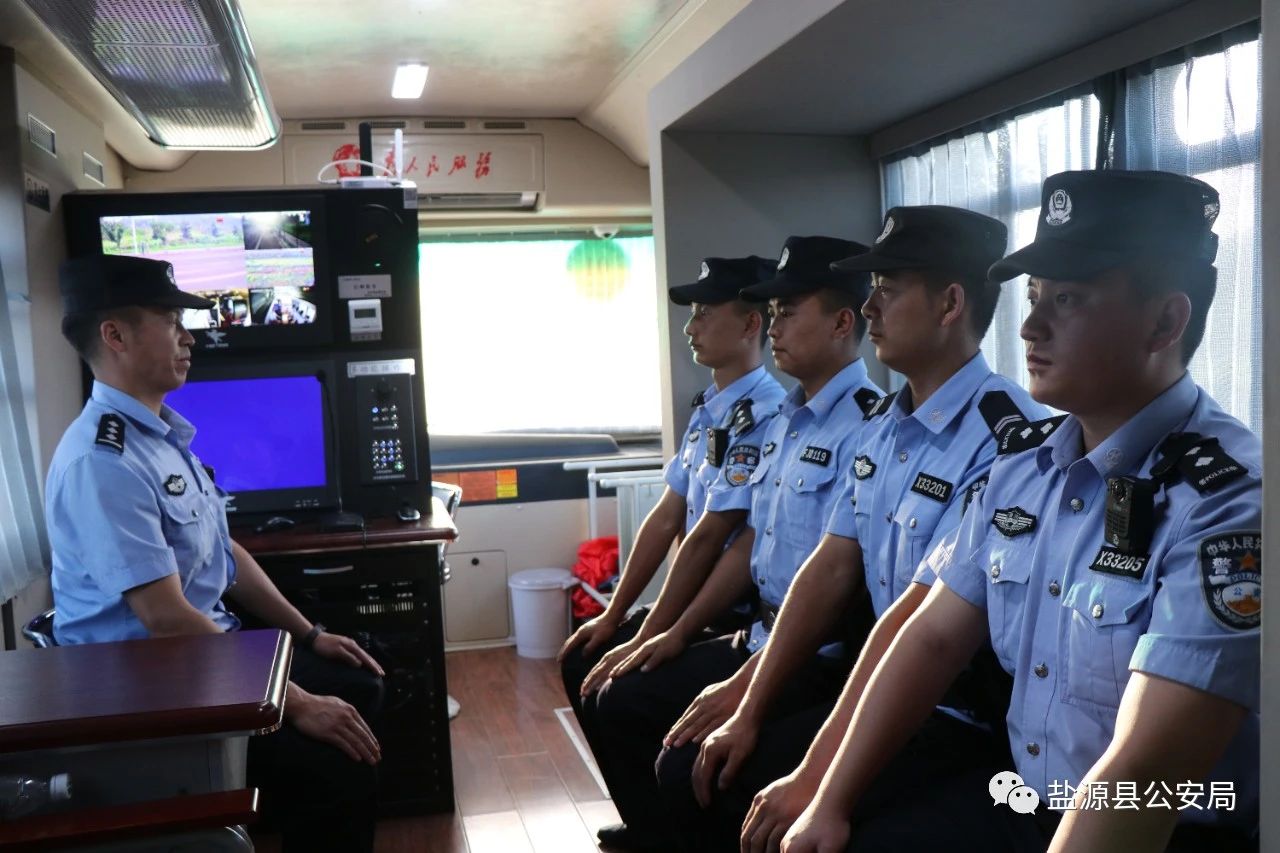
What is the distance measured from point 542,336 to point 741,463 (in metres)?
4.36

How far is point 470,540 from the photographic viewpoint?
561 centimetres

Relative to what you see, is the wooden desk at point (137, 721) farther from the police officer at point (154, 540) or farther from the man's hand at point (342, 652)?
the man's hand at point (342, 652)

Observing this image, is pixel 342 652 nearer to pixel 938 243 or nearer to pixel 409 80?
pixel 938 243

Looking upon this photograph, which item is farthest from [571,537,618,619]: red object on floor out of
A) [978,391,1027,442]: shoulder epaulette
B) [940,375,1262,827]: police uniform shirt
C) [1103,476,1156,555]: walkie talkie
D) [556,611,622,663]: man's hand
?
[1103,476,1156,555]: walkie talkie

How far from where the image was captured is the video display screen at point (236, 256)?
148 inches

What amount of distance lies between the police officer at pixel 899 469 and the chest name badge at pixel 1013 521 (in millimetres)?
332

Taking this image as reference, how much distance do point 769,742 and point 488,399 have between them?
5.17 metres

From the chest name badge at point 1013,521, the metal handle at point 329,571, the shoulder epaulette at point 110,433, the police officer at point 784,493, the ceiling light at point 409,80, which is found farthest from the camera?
the ceiling light at point 409,80

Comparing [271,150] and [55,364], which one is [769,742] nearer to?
[55,364]

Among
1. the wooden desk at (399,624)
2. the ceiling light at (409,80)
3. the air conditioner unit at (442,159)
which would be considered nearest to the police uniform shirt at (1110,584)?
the wooden desk at (399,624)

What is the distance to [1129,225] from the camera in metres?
1.57

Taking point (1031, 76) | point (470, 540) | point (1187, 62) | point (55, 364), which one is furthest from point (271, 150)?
point (1187, 62)

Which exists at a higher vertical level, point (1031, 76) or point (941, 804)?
point (1031, 76)

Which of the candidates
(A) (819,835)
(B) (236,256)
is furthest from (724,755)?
(B) (236,256)
